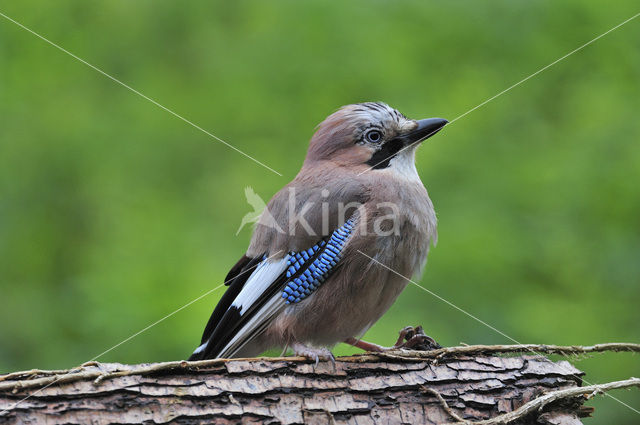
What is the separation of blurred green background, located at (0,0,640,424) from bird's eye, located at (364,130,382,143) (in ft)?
4.23

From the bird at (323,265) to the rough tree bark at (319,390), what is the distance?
1.61 ft

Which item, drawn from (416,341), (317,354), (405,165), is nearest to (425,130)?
(405,165)

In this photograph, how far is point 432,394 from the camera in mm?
3162

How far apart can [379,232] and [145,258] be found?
8.05 ft

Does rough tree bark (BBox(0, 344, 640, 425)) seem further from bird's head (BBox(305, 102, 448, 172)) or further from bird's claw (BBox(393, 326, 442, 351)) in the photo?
bird's head (BBox(305, 102, 448, 172))

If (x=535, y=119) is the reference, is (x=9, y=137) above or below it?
above

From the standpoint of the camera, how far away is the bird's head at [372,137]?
4.70 meters

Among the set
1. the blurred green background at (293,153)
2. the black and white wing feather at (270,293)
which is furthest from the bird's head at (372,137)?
the blurred green background at (293,153)

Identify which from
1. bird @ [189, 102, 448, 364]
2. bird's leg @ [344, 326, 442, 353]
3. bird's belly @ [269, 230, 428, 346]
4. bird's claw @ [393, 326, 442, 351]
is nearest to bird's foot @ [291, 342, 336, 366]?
bird @ [189, 102, 448, 364]

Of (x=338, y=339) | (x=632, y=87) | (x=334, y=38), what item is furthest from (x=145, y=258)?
(x=632, y=87)

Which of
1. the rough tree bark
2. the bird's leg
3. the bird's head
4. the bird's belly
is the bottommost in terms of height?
the rough tree bark

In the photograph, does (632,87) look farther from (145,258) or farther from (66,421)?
(66,421)

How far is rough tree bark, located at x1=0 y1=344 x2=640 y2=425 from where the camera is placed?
2.82 meters

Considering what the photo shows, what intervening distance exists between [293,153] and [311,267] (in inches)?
102
